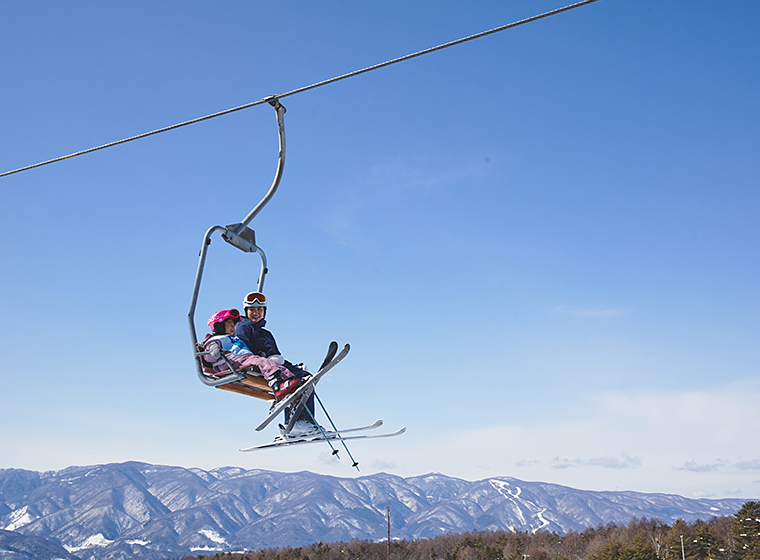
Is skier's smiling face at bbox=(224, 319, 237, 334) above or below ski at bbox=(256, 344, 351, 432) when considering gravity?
above

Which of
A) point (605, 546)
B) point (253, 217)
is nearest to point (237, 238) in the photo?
point (253, 217)

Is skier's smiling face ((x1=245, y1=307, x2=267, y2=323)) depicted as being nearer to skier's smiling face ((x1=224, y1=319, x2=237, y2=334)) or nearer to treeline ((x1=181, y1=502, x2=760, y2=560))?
skier's smiling face ((x1=224, y1=319, x2=237, y2=334))

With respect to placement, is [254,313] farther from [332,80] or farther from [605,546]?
[605,546]

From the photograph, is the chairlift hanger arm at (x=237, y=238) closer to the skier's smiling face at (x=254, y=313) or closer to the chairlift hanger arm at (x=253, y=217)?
the chairlift hanger arm at (x=253, y=217)

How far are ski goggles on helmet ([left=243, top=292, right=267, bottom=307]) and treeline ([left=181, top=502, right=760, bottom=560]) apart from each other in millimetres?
82904

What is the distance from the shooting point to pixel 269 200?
7.72 metres

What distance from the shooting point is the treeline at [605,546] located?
88000 mm

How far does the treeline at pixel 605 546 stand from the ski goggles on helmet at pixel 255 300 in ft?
272

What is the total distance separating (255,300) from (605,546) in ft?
353

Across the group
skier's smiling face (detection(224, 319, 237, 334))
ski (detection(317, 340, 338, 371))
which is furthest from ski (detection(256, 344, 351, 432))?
skier's smiling face (detection(224, 319, 237, 334))

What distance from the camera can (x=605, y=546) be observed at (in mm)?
99500

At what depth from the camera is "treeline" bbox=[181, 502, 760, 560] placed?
289 ft

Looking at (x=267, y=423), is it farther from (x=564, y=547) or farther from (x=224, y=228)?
(x=564, y=547)

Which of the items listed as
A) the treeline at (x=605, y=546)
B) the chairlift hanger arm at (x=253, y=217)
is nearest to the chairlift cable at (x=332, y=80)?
the chairlift hanger arm at (x=253, y=217)
